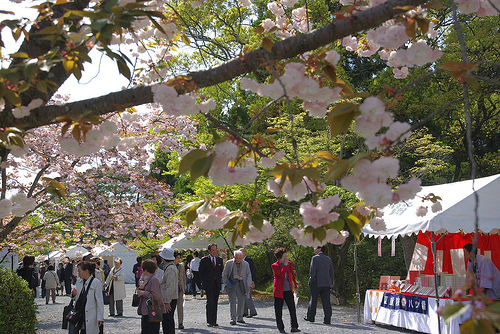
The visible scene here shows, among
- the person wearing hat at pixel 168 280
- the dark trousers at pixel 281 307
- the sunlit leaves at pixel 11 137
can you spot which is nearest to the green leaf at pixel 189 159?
the sunlit leaves at pixel 11 137

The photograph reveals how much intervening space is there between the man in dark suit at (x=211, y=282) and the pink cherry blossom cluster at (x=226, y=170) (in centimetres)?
856

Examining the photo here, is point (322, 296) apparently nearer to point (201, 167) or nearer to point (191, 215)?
point (191, 215)

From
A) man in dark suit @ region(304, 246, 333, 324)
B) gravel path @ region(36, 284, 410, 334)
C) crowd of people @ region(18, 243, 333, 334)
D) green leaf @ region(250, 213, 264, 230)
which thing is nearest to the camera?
green leaf @ region(250, 213, 264, 230)

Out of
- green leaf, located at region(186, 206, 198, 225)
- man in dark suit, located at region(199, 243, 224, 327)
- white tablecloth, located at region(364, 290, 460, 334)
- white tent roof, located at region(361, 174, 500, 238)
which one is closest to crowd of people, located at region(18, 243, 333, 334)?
man in dark suit, located at region(199, 243, 224, 327)

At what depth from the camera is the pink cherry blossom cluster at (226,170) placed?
2.08m

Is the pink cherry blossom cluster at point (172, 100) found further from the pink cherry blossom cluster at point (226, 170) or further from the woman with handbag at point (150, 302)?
the woman with handbag at point (150, 302)

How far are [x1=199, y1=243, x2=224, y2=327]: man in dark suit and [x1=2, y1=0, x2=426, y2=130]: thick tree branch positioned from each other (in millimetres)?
8298

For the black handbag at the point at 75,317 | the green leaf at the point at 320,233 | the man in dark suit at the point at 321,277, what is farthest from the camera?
the man in dark suit at the point at 321,277

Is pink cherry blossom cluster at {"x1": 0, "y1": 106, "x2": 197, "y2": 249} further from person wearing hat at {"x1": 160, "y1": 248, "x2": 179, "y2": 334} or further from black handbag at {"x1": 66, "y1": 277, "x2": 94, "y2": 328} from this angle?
black handbag at {"x1": 66, "y1": 277, "x2": 94, "y2": 328}

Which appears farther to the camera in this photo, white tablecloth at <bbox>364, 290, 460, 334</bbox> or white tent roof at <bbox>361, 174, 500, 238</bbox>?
white tablecloth at <bbox>364, 290, 460, 334</bbox>

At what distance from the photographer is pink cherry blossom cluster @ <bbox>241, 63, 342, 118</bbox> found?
2209mm

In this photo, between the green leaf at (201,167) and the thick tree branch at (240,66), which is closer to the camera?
the green leaf at (201,167)

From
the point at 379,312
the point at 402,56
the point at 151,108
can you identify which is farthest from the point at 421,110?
the point at 402,56

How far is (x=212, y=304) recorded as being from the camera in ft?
34.6
